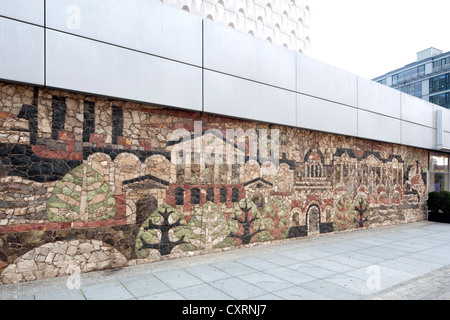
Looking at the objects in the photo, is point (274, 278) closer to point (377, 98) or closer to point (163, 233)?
point (163, 233)

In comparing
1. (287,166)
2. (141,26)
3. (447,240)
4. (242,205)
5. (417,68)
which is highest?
(417,68)

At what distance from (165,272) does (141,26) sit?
5108 millimetres

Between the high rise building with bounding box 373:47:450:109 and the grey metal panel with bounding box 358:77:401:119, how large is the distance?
1654 inches

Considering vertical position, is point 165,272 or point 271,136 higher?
point 271,136

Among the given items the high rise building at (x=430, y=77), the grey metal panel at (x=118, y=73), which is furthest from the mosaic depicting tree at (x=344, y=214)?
the high rise building at (x=430, y=77)

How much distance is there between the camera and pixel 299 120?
970 centimetres

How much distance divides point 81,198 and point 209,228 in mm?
3127

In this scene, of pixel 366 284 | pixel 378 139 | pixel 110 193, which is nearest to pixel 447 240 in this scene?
pixel 378 139

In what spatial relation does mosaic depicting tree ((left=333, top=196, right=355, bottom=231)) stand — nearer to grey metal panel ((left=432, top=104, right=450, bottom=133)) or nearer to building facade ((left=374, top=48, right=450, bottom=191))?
grey metal panel ((left=432, top=104, right=450, bottom=133))

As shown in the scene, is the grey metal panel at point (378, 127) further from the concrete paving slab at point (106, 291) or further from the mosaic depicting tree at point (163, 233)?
the concrete paving slab at point (106, 291)

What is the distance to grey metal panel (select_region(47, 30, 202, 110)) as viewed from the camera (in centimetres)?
573

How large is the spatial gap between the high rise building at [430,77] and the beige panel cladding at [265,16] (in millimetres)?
42562

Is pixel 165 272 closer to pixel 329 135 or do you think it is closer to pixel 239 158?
pixel 239 158

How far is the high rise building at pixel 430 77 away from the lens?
4738cm
